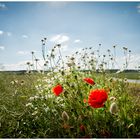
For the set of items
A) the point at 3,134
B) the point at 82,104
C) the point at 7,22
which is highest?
the point at 7,22

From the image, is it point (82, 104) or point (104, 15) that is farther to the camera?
point (82, 104)

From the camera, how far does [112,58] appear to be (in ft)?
18.9

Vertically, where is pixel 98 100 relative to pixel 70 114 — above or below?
above

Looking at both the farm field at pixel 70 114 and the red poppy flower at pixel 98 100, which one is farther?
the farm field at pixel 70 114

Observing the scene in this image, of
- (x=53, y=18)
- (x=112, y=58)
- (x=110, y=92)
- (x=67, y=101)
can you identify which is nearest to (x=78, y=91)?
(x=67, y=101)

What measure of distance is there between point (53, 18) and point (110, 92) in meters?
1.29

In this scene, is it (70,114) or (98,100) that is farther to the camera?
(70,114)

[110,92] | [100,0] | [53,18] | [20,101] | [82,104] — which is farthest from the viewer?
[20,101]

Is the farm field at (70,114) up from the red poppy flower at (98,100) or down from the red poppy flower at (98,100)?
down

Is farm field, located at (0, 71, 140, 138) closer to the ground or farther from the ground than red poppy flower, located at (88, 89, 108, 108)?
closer to the ground

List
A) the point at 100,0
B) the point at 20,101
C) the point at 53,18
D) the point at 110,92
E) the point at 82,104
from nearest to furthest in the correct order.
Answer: the point at 100,0
the point at 53,18
the point at 82,104
the point at 110,92
the point at 20,101

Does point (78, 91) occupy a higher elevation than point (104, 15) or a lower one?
lower

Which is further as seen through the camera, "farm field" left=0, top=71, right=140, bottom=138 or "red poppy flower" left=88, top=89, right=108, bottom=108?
"farm field" left=0, top=71, right=140, bottom=138

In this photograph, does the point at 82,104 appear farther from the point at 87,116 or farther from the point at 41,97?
the point at 41,97
